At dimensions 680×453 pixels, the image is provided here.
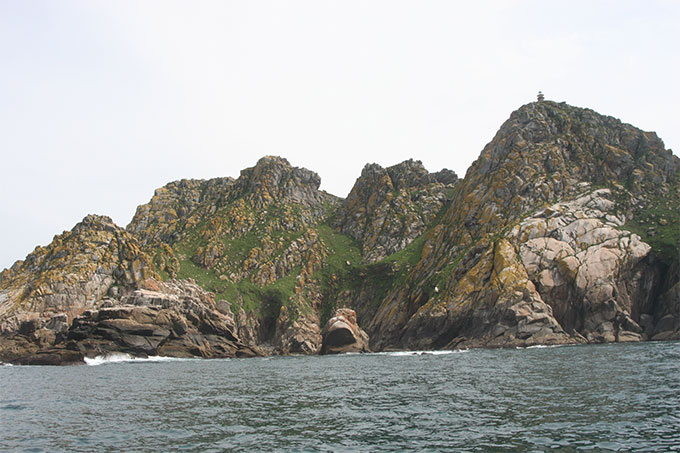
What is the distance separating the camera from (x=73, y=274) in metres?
131

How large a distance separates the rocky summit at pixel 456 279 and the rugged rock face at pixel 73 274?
0.46 meters

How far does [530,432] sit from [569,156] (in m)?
163

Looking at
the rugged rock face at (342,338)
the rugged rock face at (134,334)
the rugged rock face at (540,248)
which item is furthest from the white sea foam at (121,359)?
the rugged rock face at (540,248)

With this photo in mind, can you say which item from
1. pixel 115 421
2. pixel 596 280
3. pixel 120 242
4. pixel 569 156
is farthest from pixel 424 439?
pixel 569 156

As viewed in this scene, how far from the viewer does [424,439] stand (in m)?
23.6

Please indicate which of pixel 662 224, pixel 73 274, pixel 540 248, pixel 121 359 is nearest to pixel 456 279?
pixel 540 248

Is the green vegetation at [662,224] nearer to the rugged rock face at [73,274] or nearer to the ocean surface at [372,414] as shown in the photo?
the ocean surface at [372,414]

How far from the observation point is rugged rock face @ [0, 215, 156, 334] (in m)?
122

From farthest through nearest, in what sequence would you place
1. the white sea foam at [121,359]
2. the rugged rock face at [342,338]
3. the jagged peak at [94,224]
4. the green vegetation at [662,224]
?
the jagged peak at [94,224], the rugged rock face at [342,338], the green vegetation at [662,224], the white sea foam at [121,359]

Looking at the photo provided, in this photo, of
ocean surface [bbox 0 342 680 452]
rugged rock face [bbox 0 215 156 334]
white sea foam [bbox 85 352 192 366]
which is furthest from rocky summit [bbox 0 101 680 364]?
ocean surface [bbox 0 342 680 452]

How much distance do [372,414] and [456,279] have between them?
368ft

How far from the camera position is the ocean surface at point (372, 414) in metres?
23.2

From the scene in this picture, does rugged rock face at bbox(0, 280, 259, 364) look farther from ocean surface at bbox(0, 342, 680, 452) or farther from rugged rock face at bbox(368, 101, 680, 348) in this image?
ocean surface at bbox(0, 342, 680, 452)

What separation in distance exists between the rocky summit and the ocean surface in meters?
65.9
